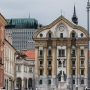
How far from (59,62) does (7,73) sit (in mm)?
52040

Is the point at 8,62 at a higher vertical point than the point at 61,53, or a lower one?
lower

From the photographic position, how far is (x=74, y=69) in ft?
421

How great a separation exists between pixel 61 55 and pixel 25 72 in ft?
39.9

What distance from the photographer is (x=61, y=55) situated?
128 meters

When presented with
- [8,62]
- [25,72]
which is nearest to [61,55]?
[25,72]

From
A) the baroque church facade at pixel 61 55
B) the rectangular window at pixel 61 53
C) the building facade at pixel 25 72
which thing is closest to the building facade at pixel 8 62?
the building facade at pixel 25 72

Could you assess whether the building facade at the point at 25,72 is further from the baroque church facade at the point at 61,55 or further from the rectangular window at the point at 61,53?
the rectangular window at the point at 61,53

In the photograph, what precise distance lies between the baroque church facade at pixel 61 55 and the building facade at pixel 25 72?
3709 mm

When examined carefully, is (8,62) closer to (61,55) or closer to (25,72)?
(61,55)

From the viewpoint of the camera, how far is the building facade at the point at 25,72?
126938 millimetres

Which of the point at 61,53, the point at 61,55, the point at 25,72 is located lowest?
the point at 25,72

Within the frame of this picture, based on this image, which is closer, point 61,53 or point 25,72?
point 61,53

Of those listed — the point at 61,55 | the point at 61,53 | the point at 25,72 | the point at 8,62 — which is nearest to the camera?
the point at 8,62

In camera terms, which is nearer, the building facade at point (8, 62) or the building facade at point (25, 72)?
the building facade at point (8, 62)
